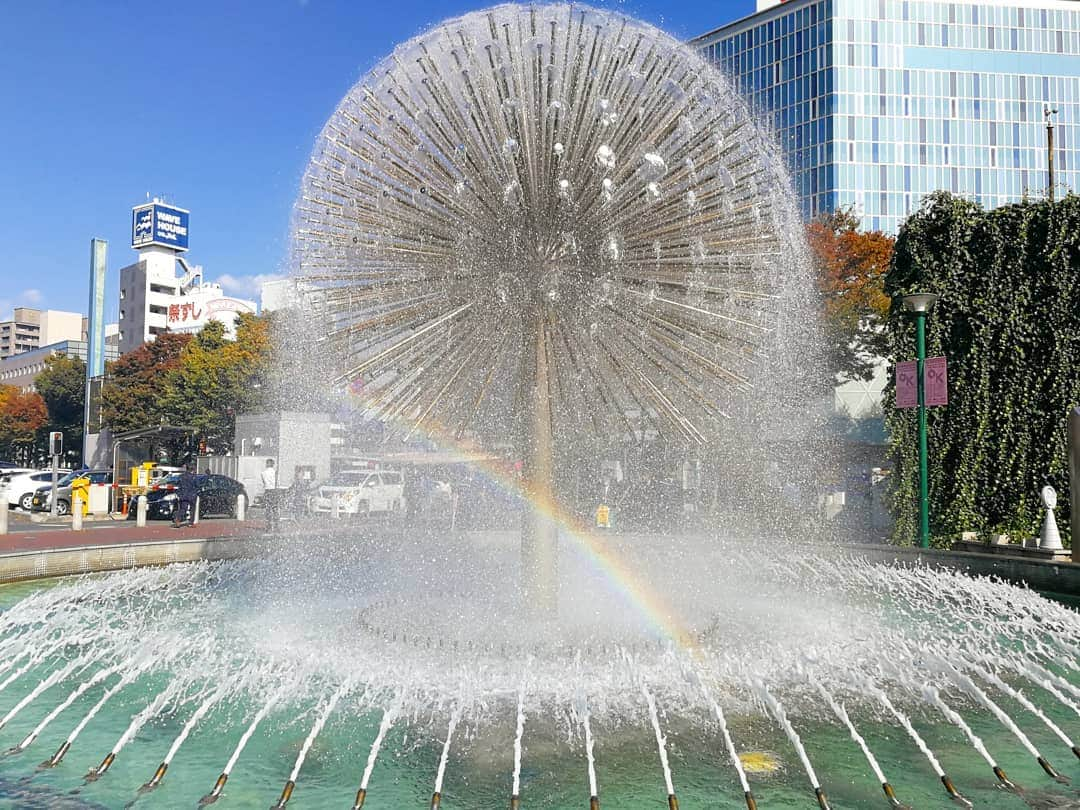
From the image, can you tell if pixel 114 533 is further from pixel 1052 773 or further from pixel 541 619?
pixel 1052 773

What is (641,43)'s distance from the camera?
7.08m

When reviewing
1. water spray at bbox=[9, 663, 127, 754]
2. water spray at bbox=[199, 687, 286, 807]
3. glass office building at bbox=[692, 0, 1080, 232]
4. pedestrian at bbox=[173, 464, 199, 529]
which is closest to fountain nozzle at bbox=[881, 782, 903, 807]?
water spray at bbox=[199, 687, 286, 807]

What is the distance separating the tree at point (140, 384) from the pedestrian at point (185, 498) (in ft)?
96.1

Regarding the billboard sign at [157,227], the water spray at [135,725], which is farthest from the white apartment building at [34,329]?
the water spray at [135,725]

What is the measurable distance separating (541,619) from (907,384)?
10332 millimetres

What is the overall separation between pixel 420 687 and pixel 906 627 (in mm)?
5493

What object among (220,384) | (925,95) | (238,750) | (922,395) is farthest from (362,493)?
(925,95)

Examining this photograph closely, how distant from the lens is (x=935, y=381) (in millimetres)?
14875

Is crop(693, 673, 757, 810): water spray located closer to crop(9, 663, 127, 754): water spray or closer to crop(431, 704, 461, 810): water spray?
crop(431, 704, 461, 810): water spray

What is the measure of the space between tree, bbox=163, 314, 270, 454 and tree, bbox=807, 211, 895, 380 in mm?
27257

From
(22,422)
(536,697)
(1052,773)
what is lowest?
(1052,773)

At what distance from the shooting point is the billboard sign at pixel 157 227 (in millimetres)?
104188

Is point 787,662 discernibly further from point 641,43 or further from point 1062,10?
point 1062,10

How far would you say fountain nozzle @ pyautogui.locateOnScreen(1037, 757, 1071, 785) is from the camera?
5008 mm
